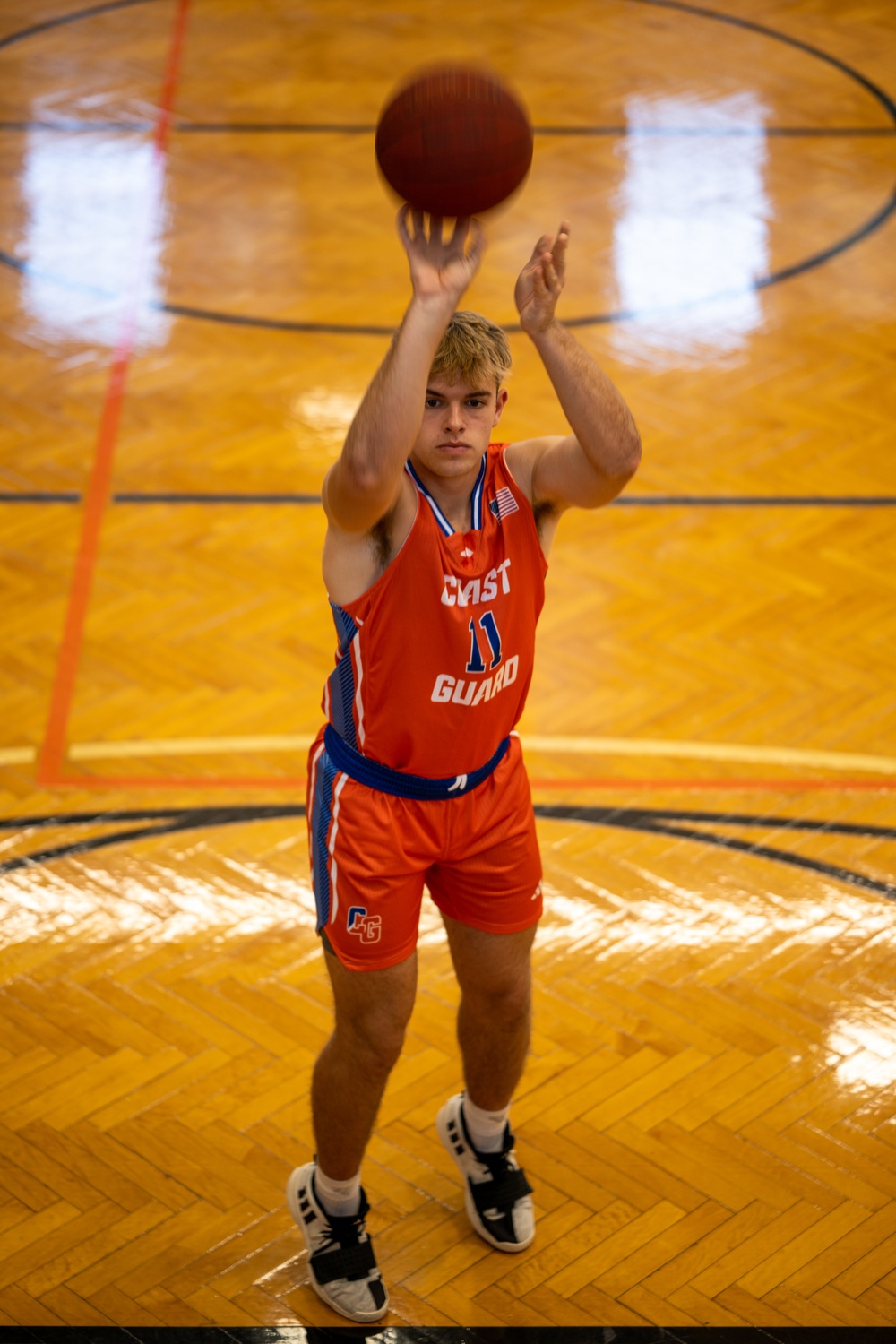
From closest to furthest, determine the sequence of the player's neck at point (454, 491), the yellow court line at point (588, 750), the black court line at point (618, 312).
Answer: the player's neck at point (454, 491)
the yellow court line at point (588, 750)
the black court line at point (618, 312)

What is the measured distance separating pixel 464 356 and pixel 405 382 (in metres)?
0.30

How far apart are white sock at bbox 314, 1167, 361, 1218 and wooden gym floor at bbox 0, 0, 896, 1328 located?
23cm

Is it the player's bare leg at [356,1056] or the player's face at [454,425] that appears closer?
the player's face at [454,425]

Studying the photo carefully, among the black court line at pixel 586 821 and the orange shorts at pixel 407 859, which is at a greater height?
the orange shorts at pixel 407 859

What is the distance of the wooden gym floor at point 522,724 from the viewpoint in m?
3.76

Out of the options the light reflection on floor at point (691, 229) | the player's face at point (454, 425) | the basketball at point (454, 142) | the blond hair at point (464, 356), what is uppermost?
the basketball at point (454, 142)

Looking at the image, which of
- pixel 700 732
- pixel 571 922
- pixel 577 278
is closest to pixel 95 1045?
pixel 571 922

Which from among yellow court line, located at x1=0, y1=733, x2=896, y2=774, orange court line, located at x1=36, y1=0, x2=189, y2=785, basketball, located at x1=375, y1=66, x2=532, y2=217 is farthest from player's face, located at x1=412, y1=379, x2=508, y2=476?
orange court line, located at x1=36, y1=0, x2=189, y2=785

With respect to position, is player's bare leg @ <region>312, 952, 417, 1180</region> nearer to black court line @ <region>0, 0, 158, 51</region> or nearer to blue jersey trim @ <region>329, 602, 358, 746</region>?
blue jersey trim @ <region>329, 602, 358, 746</region>

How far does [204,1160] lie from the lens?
3900mm

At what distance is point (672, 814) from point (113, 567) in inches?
100

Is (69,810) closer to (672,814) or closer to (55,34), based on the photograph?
(672,814)

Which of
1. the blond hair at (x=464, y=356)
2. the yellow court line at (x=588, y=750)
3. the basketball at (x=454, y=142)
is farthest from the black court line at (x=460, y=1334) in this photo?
the basketball at (x=454, y=142)

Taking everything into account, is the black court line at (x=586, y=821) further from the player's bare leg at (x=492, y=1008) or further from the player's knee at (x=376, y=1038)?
the player's knee at (x=376, y=1038)
